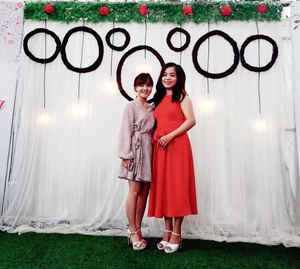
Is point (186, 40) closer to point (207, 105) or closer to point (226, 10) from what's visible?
point (226, 10)

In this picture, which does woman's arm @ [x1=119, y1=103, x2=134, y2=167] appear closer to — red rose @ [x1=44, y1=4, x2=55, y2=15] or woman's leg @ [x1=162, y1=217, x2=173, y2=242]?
woman's leg @ [x1=162, y1=217, x2=173, y2=242]

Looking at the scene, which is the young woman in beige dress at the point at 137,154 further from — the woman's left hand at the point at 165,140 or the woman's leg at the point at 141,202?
the woman's left hand at the point at 165,140

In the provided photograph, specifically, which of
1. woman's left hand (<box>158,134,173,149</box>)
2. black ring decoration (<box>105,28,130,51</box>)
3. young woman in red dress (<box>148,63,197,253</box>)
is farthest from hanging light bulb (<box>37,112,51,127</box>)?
woman's left hand (<box>158,134,173,149</box>)

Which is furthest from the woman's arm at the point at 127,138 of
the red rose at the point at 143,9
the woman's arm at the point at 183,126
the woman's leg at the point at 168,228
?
the red rose at the point at 143,9

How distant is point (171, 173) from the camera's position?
2268mm

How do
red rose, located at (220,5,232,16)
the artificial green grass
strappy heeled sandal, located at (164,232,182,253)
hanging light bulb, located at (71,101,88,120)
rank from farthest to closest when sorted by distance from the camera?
hanging light bulb, located at (71,101,88,120) → red rose, located at (220,5,232,16) → strappy heeled sandal, located at (164,232,182,253) → the artificial green grass

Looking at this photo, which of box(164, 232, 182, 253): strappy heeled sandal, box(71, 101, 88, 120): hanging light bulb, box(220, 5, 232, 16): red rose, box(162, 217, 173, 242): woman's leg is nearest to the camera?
box(164, 232, 182, 253): strappy heeled sandal

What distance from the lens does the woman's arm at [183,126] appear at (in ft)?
7.39

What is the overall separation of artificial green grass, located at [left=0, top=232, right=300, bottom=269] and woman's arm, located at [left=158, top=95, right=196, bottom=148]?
2.67ft

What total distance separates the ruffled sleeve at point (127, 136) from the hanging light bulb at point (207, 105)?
0.90m

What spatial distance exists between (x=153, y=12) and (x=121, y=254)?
88.9 inches

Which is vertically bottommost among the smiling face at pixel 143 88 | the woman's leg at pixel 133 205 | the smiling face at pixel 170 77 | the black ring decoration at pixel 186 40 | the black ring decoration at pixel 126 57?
the woman's leg at pixel 133 205

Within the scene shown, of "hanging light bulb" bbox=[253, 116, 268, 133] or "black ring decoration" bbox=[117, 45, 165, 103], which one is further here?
"black ring decoration" bbox=[117, 45, 165, 103]

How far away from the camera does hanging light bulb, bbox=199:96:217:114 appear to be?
293 cm
